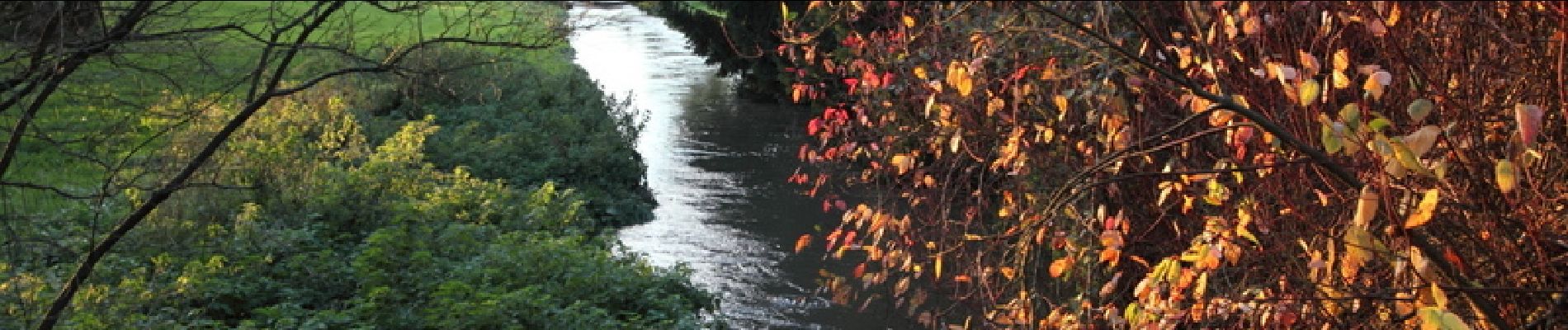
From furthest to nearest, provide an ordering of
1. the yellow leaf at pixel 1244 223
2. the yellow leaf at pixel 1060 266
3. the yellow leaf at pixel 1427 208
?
the yellow leaf at pixel 1060 266 < the yellow leaf at pixel 1244 223 < the yellow leaf at pixel 1427 208

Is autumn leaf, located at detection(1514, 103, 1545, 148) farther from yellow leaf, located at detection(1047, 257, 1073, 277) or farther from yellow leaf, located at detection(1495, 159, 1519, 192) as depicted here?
yellow leaf, located at detection(1047, 257, 1073, 277)

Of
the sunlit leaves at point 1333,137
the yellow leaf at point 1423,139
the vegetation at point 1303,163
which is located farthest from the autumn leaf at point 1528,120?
the sunlit leaves at point 1333,137

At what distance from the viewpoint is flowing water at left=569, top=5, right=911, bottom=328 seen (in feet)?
38.3

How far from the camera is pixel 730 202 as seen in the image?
16.9 metres

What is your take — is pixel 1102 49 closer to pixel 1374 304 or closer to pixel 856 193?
pixel 1374 304

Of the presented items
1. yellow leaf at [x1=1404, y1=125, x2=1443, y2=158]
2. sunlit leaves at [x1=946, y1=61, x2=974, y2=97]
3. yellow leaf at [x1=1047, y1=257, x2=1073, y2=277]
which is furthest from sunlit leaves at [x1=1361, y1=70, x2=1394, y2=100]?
yellow leaf at [x1=1047, y1=257, x2=1073, y2=277]

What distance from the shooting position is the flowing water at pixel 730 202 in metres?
11.7

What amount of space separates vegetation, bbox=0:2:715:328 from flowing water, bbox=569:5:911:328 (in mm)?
1039

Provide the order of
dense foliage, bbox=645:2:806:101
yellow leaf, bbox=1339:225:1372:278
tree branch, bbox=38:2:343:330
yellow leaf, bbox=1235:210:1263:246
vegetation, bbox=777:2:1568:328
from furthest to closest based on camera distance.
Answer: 1. dense foliage, bbox=645:2:806:101
2. tree branch, bbox=38:2:343:330
3. yellow leaf, bbox=1235:210:1263:246
4. vegetation, bbox=777:2:1568:328
5. yellow leaf, bbox=1339:225:1372:278

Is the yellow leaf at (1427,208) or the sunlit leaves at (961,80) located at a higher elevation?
the sunlit leaves at (961,80)

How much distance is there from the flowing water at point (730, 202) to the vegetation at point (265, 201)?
104 centimetres

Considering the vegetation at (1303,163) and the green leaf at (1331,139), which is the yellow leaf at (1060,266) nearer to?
the vegetation at (1303,163)

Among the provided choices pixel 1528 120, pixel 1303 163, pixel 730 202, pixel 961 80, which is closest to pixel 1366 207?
pixel 1528 120

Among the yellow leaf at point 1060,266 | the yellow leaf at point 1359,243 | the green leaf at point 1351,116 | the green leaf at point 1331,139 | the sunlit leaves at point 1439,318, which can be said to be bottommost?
the yellow leaf at point 1060,266
